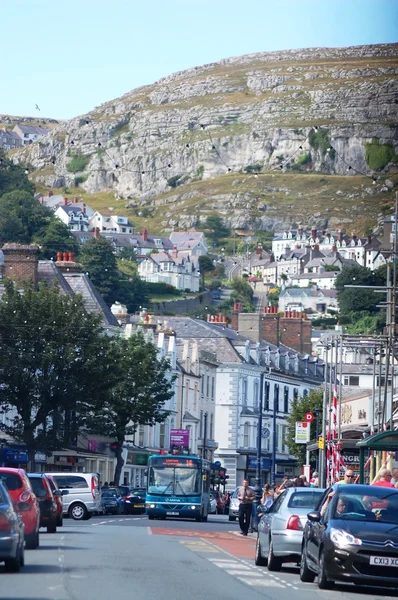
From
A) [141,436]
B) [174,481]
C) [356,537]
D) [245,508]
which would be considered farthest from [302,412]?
[356,537]

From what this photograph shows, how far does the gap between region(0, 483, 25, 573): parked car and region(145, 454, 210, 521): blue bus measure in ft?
113

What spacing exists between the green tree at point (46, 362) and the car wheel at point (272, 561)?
40.4 m

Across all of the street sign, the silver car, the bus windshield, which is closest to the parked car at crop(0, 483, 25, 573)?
the silver car

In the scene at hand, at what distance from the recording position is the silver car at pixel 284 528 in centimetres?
2564

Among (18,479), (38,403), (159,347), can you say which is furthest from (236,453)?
(18,479)

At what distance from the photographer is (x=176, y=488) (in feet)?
188

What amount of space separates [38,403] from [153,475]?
11.4 m

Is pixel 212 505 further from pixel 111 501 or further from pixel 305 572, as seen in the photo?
pixel 305 572

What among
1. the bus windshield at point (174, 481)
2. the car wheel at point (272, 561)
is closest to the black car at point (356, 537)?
the car wheel at point (272, 561)

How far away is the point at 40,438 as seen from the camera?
66750 millimetres

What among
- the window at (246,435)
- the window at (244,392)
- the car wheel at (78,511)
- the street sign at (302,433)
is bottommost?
the car wheel at (78,511)

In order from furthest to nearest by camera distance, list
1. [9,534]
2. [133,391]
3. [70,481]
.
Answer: [133,391] < [70,481] < [9,534]

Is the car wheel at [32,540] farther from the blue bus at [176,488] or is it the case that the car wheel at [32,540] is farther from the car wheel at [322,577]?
the blue bus at [176,488]

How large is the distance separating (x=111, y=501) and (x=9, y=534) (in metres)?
44.8
